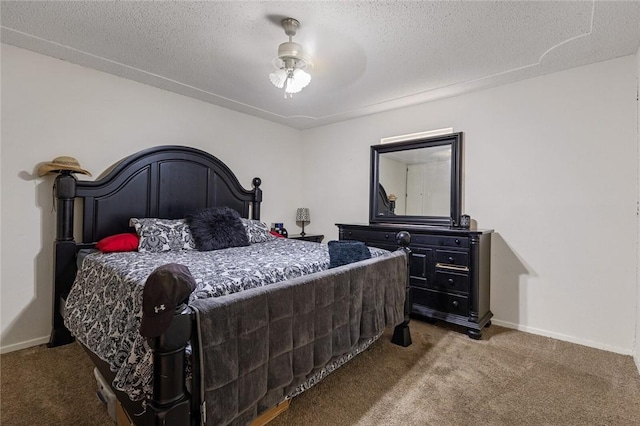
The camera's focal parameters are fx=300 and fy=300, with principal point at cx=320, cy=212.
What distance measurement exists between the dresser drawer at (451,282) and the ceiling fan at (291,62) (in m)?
2.17

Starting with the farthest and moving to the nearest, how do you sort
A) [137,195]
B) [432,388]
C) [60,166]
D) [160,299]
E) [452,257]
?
[137,195] → [452,257] → [60,166] → [432,388] → [160,299]

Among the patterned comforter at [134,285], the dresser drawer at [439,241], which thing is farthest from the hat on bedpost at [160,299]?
the dresser drawer at [439,241]

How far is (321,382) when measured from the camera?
1.96 metres

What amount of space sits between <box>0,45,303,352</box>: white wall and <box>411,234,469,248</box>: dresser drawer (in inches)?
112

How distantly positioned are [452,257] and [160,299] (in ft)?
8.50

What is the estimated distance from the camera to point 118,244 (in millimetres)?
2438

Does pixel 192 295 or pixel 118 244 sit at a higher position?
pixel 118 244

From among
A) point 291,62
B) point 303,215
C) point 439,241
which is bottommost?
point 439,241

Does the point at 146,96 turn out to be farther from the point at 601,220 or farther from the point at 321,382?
the point at 601,220

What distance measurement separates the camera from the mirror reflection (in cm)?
334

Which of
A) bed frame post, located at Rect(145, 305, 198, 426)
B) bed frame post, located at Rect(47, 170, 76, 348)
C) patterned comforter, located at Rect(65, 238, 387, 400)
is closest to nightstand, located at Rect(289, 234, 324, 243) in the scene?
patterned comforter, located at Rect(65, 238, 387, 400)

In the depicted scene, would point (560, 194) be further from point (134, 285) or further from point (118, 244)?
point (118, 244)

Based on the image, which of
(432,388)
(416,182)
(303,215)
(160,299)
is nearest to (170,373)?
(160,299)

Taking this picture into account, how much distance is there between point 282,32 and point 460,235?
228 centimetres
